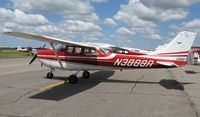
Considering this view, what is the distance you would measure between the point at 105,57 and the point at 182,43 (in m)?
3.52

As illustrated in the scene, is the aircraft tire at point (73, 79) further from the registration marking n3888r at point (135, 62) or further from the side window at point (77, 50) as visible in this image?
the registration marking n3888r at point (135, 62)

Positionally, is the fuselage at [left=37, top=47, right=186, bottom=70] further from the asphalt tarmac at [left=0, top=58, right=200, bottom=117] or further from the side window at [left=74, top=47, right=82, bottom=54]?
the asphalt tarmac at [left=0, top=58, right=200, bottom=117]

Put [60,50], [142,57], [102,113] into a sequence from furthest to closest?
[60,50], [142,57], [102,113]

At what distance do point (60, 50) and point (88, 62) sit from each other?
1.60 meters

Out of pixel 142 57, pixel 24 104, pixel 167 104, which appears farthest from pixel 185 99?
pixel 24 104

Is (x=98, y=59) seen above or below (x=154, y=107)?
above

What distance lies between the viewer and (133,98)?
26.8 feet

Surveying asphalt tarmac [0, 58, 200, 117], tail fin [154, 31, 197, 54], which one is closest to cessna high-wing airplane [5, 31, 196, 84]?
tail fin [154, 31, 197, 54]

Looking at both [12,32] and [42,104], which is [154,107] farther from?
[12,32]

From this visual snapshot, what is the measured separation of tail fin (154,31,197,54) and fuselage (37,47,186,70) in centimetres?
28

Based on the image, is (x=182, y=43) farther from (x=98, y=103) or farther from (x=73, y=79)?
(x=98, y=103)

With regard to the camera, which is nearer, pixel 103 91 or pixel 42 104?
pixel 42 104

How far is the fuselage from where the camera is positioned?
1127cm

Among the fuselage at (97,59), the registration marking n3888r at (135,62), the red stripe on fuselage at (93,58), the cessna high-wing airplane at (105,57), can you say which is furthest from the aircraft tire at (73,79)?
the registration marking n3888r at (135,62)
